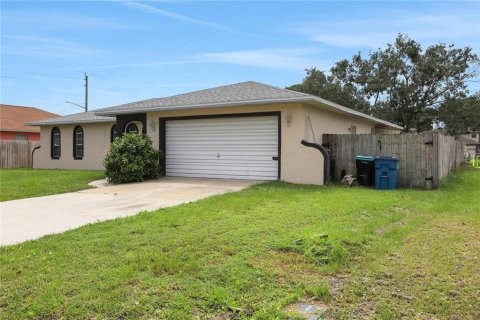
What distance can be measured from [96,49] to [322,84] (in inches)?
817

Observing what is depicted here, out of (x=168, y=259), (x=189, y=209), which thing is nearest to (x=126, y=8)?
(x=189, y=209)

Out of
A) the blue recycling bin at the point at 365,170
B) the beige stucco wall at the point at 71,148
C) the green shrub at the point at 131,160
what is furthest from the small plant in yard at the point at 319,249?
the beige stucco wall at the point at 71,148

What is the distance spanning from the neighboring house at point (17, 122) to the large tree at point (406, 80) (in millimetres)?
23066

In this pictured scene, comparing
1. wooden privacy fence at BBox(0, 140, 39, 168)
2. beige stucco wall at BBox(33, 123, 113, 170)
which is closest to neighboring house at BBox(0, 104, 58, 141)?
wooden privacy fence at BBox(0, 140, 39, 168)

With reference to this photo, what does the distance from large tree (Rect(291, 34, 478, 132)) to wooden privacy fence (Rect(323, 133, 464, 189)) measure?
65.3ft

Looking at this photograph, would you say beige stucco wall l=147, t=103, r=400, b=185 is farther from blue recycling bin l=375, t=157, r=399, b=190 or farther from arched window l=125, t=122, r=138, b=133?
arched window l=125, t=122, r=138, b=133

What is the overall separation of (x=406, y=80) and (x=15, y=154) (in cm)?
2792

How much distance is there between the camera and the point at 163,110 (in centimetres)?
1464

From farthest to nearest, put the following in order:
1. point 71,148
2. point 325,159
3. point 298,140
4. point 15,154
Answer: point 15,154 → point 71,148 → point 298,140 → point 325,159

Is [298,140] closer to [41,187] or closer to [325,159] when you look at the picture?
[325,159]

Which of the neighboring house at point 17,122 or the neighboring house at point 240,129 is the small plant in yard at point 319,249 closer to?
the neighboring house at point 240,129

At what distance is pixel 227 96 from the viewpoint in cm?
1411

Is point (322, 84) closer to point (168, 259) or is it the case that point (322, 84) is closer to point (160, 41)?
point (160, 41)

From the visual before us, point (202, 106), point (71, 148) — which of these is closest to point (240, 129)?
point (202, 106)
